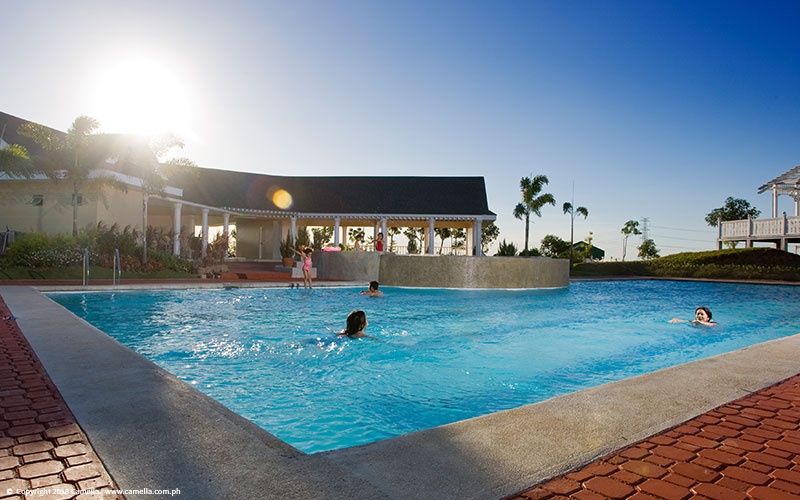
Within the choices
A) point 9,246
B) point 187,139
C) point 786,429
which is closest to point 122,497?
point 786,429

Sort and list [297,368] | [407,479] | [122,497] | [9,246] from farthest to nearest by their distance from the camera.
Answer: [9,246] → [297,368] → [407,479] → [122,497]

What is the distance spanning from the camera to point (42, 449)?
8.85ft

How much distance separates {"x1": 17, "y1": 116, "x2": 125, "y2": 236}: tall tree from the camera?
1953 centimetres

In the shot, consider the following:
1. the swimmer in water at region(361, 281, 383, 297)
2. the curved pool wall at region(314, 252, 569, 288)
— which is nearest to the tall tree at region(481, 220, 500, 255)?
the curved pool wall at region(314, 252, 569, 288)

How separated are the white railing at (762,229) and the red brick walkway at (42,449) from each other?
35.2 meters

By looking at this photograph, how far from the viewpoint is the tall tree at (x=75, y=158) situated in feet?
64.1

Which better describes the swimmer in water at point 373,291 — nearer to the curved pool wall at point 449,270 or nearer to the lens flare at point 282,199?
the curved pool wall at point 449,270

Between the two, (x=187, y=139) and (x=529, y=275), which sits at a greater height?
(x=187, y=139)

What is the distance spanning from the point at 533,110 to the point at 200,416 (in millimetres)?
18377

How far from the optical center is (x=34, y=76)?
1286 centimetres

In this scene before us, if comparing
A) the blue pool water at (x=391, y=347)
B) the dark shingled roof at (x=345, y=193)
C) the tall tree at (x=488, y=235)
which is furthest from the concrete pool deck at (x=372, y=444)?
the tall tree at (x=488, y=235)

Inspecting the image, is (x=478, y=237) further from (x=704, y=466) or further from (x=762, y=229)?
(x=704, y=466)

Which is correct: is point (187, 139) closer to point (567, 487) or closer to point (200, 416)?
point (200, 416)

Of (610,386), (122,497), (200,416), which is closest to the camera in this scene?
(122,497)
